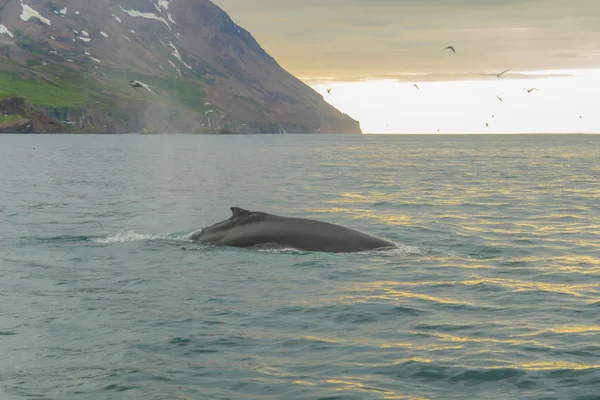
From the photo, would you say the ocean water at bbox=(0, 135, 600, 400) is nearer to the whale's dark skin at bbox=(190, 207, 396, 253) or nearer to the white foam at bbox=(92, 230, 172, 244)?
the white foam at bbox=(92, 230, 172, 244)

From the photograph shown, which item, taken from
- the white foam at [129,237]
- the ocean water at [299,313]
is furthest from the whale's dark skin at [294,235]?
the white foam at [129,237]

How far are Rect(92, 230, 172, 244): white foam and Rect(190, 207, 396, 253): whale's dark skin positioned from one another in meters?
4.12

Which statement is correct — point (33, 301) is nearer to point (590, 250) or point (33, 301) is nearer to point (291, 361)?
point (291, 361)

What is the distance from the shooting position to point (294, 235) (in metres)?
24.1

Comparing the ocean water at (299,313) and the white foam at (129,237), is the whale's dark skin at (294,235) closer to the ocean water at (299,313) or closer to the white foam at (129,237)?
the ocean water at (299,313)

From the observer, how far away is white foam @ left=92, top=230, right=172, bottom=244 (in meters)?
27.7

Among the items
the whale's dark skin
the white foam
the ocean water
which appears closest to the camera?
the ocean water

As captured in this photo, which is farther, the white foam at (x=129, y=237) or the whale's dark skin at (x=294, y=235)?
the white foam at (x=129, y=237)

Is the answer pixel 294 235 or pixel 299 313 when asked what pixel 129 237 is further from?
pixel 299 313

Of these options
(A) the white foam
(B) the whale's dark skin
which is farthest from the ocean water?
(B) the whale's dark skin

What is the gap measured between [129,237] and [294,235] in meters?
7.60

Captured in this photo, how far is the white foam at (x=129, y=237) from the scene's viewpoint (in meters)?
27.7

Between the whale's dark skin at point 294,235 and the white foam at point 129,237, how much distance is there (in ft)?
13.5

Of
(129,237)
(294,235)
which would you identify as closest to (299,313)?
(294,235)
